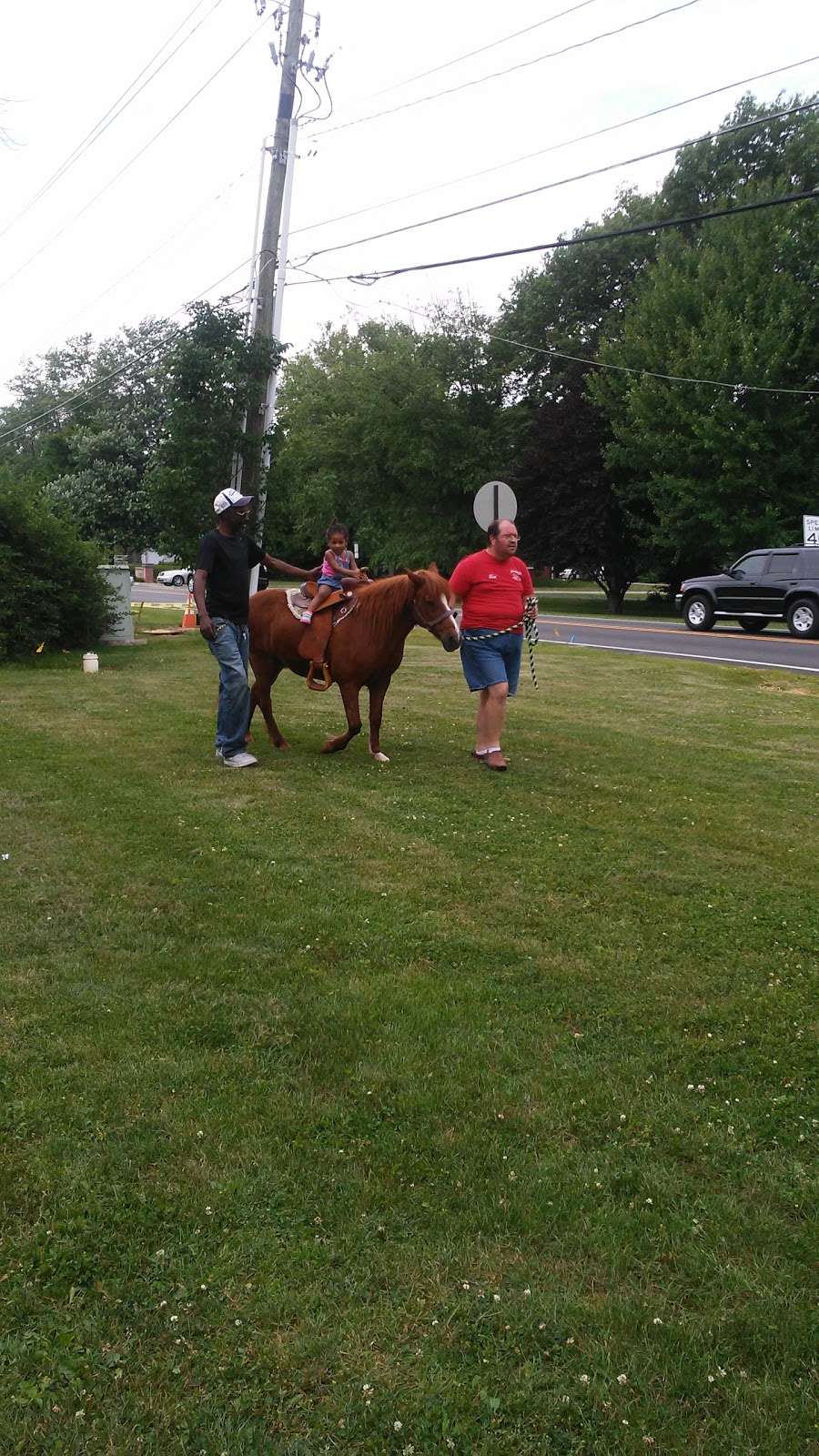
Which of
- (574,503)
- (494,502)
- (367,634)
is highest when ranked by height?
(574,503)

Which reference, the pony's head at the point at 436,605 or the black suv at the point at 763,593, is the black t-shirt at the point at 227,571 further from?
the black suv at the point at 763,593

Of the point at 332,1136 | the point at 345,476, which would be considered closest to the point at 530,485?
the point at 345,476

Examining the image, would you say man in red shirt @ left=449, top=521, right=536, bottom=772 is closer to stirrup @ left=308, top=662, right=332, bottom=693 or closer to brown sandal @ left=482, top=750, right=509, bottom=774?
brown sandal @ left=482, top=750, right=509, bottom=774

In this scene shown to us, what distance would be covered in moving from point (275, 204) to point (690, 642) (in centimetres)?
1182

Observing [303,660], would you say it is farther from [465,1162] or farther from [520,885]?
[465,1162]

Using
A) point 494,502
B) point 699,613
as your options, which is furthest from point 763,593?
point 494,502

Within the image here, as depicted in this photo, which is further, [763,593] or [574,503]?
[574,503]

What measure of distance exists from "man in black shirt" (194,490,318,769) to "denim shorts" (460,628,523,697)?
1.52 metres

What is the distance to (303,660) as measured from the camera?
873 cm

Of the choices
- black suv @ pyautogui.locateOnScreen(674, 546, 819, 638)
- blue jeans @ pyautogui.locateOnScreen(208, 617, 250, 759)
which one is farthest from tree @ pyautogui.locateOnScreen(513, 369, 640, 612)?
blue jeans @ pyautogui.locateOnScreen(208, 617, 250, 759)

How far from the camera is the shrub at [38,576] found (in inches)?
575

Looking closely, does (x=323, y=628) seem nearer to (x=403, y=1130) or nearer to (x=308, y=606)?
(x=308, y=606)

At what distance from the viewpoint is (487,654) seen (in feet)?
27.8

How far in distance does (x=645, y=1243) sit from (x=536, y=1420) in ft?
2.21
